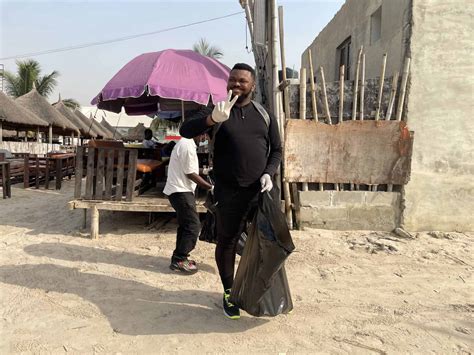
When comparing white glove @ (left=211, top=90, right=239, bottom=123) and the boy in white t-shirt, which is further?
the boy in white t-shirt

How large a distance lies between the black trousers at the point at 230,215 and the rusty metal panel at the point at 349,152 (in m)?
2.75

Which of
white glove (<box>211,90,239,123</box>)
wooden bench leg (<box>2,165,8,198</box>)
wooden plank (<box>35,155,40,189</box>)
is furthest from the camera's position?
wooden plank (<box>35,155,40,189</box>)

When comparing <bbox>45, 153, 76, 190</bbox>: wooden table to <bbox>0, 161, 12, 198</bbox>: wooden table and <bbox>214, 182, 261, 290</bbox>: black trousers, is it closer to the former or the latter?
<bbox>0, 161, 12, 198</bbox>: wooden table

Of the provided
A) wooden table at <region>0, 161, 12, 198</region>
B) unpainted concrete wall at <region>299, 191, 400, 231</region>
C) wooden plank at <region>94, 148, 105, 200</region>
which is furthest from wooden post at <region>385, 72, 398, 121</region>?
wooden table at <region>0, 161, 12, 198</region>

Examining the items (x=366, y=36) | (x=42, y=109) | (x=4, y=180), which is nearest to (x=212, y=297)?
(x=366, y=36)

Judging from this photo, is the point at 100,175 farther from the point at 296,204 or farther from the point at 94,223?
the point at 296,204

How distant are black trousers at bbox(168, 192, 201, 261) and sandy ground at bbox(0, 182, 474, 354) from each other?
0.84 ft

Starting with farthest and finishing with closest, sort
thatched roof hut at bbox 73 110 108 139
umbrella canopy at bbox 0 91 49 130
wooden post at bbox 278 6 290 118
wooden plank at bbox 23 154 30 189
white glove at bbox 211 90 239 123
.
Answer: thatched roof hut at bbox 73 110 108 139 < umbrella canopy at bbox 0 91 49 130 < wooden plank at bbox 23 154 30 189 < wooden post at bbox 278 6 290 118 < white glove at bbox 211 90 239 123

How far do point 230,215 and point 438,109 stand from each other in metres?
4.18

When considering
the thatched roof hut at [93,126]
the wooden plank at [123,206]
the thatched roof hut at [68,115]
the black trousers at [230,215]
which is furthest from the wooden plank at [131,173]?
the thatched roof hut at [93,126]

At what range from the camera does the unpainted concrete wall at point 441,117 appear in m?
5.13

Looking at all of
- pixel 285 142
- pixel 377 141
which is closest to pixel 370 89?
pixel 377 141

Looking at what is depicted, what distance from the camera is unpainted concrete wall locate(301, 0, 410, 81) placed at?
17.7 ft

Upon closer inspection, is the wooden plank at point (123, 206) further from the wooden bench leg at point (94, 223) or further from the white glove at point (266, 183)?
the white glove at point (266, 183)
